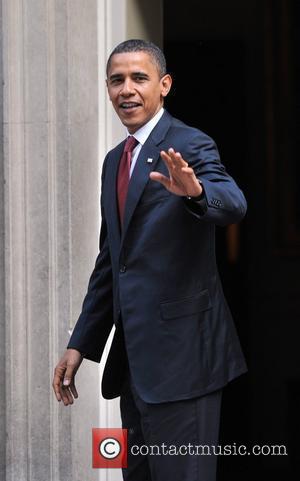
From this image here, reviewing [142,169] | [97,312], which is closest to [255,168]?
[97,312]

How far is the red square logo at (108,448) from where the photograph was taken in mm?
3765

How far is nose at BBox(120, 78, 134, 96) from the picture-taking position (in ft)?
10.3

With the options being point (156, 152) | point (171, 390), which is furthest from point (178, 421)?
point (156, 152)

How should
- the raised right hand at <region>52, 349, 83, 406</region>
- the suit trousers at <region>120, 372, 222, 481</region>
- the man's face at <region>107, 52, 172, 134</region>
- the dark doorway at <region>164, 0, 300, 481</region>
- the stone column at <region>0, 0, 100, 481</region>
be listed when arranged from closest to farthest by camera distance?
1. the suit trousers at <region>120, 372, 222, 481</region>
2. the man's face at <region>107, 52, 172, 134</region>
3. the raised right hand at <region>52, 349, 83, 406</region>
4. the stone column at <region>0, 0, 100, 481</region>
5. the dark doorway at <region>164, 0, 300, 481</region>

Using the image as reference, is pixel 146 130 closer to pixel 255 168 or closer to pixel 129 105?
pixel 129 105

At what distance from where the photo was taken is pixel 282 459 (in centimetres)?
681

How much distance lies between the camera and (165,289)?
307 cm

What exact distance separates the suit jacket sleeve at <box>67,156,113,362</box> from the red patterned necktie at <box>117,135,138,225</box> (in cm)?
20

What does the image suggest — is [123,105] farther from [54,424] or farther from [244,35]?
[244,35]

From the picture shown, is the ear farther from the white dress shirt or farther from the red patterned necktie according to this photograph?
the red patterned necktie

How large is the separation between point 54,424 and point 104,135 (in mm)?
1206

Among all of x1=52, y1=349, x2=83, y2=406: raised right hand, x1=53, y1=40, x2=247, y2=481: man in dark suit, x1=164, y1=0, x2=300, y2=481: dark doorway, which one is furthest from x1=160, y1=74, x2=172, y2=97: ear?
x1=164, y1=0, x2=300, y2=481: dark doorway

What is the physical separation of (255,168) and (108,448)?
340 centimetres

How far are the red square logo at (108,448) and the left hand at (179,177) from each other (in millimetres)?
1041
